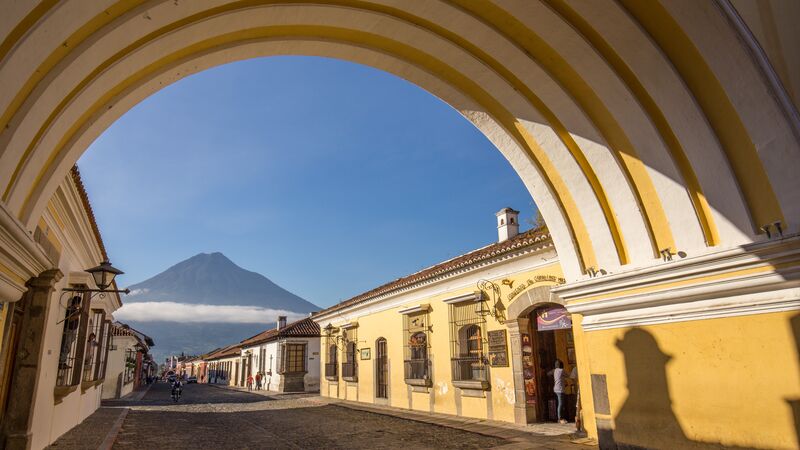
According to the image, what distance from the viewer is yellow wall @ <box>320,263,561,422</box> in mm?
11023

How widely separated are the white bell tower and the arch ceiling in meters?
8.91

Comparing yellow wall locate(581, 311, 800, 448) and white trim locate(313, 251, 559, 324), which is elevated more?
white trim locate(313, 251, 559, 324)

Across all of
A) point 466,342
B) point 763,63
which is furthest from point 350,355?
point 763,63

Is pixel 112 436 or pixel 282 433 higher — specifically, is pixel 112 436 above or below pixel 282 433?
above

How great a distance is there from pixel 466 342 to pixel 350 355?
8.32m

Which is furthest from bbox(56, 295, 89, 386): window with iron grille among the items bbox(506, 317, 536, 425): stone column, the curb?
bbox(506, 317, 536, 425): stone column

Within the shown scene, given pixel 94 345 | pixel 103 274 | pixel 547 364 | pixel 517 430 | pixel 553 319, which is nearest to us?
pixel 103 274

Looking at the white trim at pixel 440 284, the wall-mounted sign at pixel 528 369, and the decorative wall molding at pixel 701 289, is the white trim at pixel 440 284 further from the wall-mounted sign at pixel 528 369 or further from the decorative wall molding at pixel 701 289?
the decorative wall molding at pixel 701 289

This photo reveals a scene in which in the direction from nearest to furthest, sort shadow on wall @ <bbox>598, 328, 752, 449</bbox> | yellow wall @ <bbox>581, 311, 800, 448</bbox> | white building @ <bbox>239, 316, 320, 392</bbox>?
yellow wall @ <bbox>581, 311, 800, 448</bbox> < shadow on wall @ <bbox>598, 328, 752, 449</bbox> < white building @ <bbox>239, 316, 320, 392</bbox>

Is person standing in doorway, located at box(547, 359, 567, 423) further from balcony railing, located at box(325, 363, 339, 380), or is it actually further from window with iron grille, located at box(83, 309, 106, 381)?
balcony railing, located at box(325, 363, 339, 380)

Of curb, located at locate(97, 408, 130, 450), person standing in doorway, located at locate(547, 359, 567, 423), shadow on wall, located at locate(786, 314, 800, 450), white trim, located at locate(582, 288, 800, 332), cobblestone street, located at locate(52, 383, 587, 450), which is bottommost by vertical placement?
cobblestone street, located at locate(52, 383, 587, 450)

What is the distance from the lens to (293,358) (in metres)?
28.0

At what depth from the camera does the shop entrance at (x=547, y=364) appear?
10461 mm

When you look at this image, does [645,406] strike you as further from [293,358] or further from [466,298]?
[293,358]
